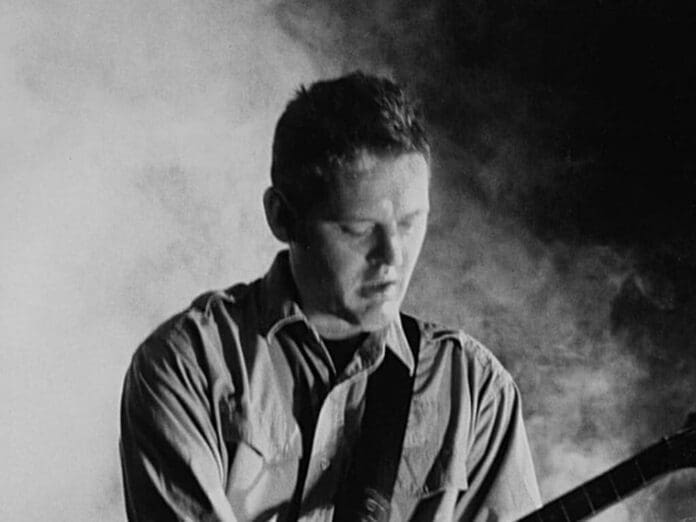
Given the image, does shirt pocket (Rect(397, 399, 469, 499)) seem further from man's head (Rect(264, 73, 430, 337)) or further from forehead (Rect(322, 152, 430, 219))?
forehead (Rect(322, 152, 430, 219))

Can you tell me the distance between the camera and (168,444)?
1079 mm

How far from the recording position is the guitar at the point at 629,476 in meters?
1.10

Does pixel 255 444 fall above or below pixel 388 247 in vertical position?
below

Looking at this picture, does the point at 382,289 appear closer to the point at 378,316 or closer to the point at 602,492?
the point at 378,316

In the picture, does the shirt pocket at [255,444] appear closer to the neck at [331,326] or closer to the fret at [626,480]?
the neck at [331,326]

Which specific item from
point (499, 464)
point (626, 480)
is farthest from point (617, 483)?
point (499, 464)

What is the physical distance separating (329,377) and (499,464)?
0.76 feet

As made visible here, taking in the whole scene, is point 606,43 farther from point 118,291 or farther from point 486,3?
point 118,291

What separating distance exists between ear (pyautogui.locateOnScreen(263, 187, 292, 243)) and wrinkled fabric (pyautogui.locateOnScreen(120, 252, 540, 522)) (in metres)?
0.03

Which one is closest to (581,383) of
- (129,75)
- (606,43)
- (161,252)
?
(606,43)

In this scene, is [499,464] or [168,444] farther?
[499,464]

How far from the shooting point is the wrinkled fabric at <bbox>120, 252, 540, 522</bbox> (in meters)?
1.08

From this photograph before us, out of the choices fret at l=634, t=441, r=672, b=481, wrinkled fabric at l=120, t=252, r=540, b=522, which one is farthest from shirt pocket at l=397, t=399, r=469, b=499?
fret at l=634, t=441, r=672, b=481

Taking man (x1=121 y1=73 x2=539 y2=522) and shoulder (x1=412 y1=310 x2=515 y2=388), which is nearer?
man (x1=121 y1=73 x2=539 y2=522)
